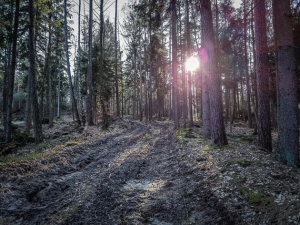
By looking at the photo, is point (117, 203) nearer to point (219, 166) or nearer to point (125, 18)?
point (219, 166)

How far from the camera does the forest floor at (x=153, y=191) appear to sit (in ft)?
12.4

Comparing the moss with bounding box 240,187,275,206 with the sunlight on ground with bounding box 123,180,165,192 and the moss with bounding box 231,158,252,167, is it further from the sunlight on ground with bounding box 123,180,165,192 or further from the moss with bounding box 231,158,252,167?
the sunlight on ground with bounding box 123,180,165,192

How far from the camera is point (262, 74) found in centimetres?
800

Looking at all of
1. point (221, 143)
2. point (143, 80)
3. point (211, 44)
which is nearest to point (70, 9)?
point (143, 80)

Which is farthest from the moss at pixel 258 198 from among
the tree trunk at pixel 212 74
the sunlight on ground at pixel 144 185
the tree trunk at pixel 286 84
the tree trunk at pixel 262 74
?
the tree trunk at pixel 262 74

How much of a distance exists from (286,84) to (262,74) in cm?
245

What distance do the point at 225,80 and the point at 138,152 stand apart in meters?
19.1

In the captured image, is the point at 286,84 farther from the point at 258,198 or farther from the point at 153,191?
the point at 153,191

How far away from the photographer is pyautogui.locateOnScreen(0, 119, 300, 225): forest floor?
377 centimetres

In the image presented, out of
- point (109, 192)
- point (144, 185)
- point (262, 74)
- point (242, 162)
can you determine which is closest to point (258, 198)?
point (242, 162)

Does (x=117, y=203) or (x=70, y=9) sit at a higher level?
(x=70, y=9)

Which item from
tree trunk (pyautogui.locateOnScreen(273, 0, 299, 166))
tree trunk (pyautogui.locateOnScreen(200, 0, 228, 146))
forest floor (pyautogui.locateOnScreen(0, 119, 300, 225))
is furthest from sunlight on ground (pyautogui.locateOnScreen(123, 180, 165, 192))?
tree trunk (pyautogui.locateOnScreen(200, 0, 228, 146))

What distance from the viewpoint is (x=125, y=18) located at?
28969mm

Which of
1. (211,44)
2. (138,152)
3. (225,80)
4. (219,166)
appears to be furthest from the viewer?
(225,80)
